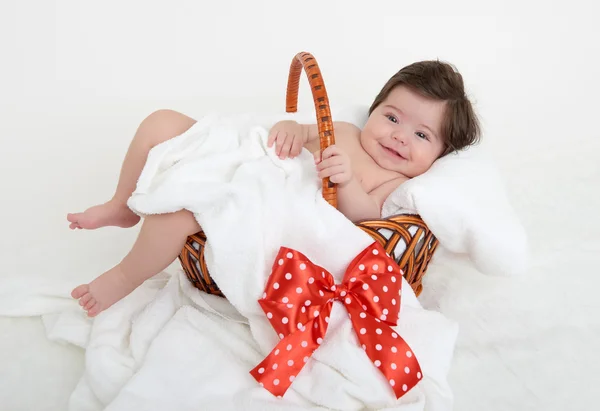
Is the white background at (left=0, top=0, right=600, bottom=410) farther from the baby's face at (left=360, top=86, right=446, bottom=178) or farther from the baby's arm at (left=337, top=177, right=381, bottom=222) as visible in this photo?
the baby's arm at (left=337, top=177, right=381, bottom=222)

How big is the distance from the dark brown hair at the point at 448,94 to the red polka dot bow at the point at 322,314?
534 mm

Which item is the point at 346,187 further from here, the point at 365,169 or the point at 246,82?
the point at 246,82

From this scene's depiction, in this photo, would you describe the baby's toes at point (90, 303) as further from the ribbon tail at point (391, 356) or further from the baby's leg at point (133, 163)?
the ribbon tail at point (391, 356)

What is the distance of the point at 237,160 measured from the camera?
143 centimetres

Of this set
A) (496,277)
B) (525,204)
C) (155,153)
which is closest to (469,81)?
(525,204)

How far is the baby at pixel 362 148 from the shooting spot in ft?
4.52

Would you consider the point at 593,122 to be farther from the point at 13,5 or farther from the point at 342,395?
the point at 13,5

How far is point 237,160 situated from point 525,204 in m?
1.03

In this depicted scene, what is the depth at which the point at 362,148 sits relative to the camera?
5.46 feet

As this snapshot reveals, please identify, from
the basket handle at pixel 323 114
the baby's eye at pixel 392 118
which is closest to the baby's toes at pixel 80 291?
the basket handle at pixel 323 114

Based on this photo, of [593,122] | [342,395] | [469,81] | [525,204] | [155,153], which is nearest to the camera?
[342,395]

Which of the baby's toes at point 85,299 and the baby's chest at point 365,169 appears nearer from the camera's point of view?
the baby's toes at point 85,299

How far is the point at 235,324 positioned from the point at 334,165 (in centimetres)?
41

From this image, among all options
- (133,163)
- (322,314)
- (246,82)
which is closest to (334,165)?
(322,314)
